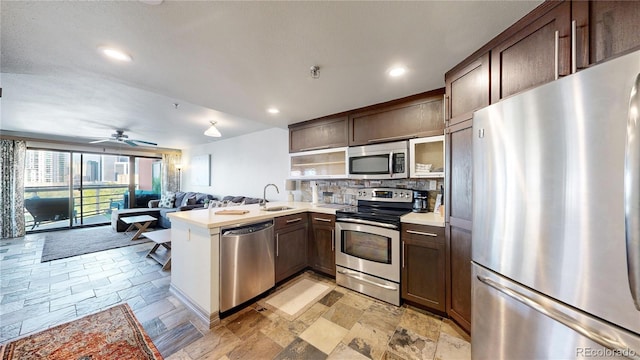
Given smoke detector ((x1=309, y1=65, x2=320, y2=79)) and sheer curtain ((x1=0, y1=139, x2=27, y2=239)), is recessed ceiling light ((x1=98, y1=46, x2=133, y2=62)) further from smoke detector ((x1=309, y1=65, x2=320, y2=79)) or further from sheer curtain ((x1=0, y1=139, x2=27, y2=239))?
sheer curtain ((x1=0, y1=139, x2=27, y2=239))

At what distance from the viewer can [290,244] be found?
2.68 meters

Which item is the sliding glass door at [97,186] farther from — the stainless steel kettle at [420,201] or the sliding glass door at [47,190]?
the stainless steel kettle at [420,201]

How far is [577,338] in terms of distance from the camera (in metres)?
0.85

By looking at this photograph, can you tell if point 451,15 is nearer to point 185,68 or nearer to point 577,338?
point 577,338

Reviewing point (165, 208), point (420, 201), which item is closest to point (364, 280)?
point (420, 201)

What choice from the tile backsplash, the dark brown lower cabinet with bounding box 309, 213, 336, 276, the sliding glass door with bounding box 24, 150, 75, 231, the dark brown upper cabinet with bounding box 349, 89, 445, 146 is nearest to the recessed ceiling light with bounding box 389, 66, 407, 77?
the dark brown upper cabinet with bounding box 349, 89, 445, 146

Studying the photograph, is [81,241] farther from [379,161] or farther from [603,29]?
[603,29]

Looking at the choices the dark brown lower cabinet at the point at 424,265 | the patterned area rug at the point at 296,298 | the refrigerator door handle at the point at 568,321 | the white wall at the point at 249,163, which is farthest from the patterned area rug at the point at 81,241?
the refrigerator door handle at the point at 568,321

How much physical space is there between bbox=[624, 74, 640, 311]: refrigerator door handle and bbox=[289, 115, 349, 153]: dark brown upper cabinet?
Answer: 236 cm

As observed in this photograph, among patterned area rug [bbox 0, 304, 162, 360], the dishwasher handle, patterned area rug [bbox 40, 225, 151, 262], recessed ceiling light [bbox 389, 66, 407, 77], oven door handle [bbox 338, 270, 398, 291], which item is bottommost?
patterned area rug [bbox 0, 304, 162, 360]

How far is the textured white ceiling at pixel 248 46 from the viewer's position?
4.00 feet

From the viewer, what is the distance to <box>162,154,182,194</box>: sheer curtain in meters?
7.13

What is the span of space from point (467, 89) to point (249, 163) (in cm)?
443

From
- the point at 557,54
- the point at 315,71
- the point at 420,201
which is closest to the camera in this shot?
the point at 557,54
